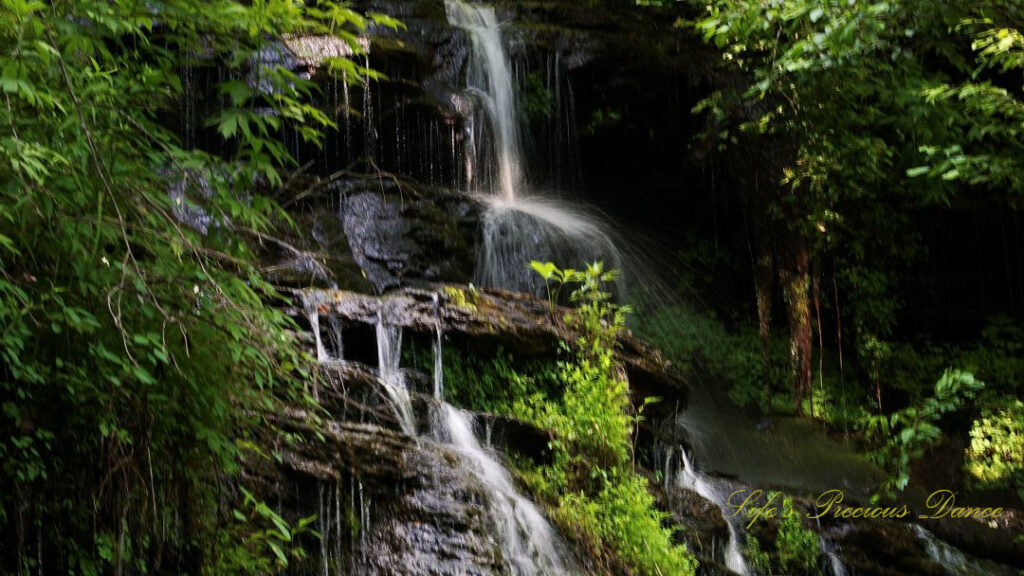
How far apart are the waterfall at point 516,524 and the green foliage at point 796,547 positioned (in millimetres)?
3166

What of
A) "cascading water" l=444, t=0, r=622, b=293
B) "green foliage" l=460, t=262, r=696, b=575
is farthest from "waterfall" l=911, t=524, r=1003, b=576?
"cascading water" l=444, t=0, r=622, b=293

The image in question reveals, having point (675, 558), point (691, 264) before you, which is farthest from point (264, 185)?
point (691, 264)

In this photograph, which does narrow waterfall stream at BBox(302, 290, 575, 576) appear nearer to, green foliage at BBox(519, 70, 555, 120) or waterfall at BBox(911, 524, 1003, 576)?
waterfall at BBox(911, 524, 1003, 576)

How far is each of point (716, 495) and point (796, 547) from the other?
2.83 ft

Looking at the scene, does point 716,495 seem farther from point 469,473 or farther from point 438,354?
point 469,473

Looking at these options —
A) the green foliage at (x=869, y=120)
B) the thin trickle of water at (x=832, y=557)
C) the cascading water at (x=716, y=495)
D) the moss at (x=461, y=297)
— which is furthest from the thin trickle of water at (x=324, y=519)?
the thin trickle of water at (x=832, y=557)

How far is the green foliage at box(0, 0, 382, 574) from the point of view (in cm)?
258

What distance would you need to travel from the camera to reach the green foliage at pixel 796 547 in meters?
6.80

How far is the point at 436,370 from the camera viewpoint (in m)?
6.33

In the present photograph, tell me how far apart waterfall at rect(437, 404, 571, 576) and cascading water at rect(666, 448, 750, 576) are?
8.01ft

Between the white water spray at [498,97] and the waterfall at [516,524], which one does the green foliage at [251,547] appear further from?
the white water spray at [498,97]

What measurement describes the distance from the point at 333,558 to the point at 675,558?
2441 millimetres

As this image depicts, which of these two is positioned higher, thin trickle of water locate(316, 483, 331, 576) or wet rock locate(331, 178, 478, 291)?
wet rock locate(331, 178, 478, 291)

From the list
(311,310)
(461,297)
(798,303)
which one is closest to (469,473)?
(311,310)
